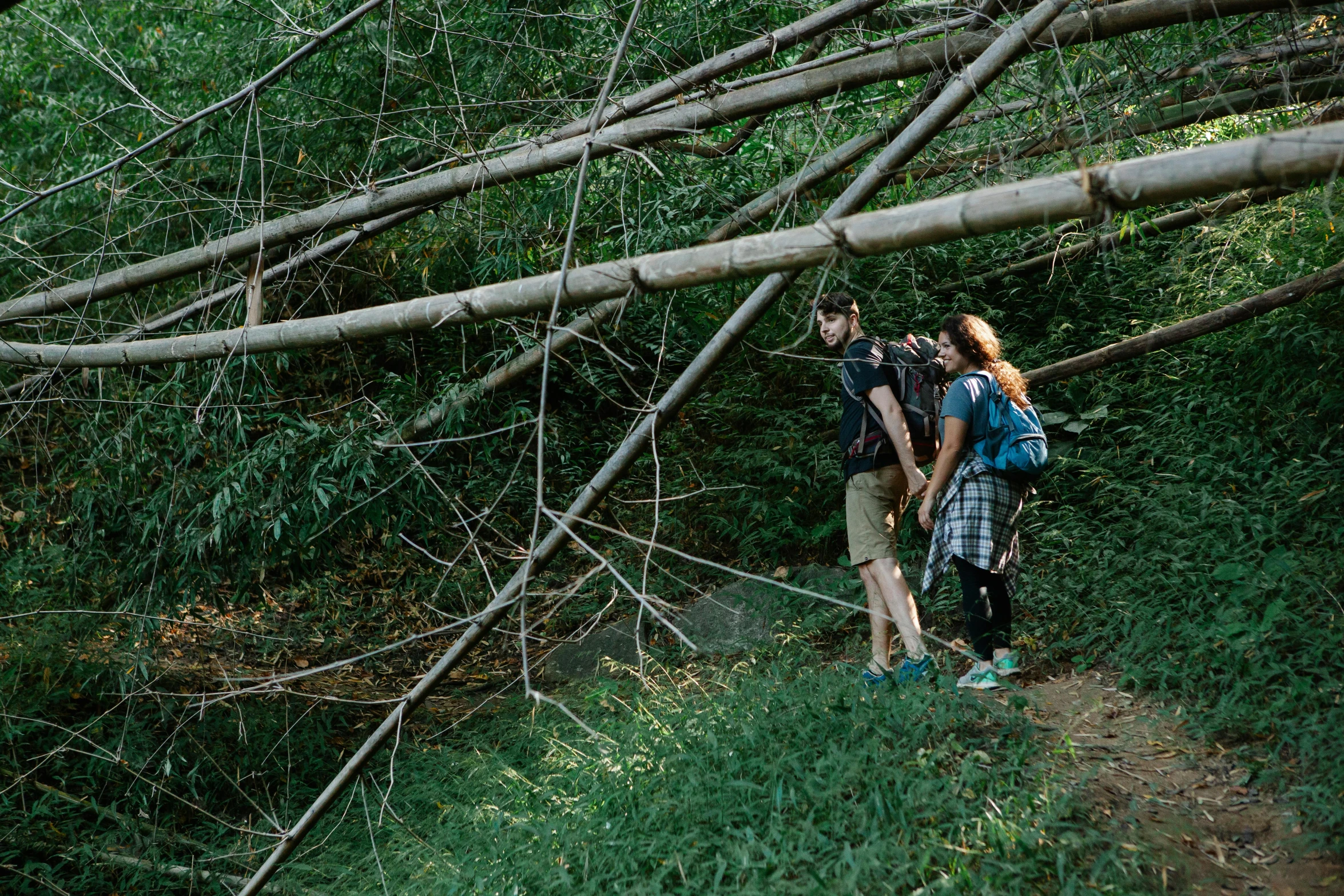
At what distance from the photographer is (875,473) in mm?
4148

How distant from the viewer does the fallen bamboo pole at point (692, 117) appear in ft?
11.6

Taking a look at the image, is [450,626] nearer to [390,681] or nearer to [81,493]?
[81,493]

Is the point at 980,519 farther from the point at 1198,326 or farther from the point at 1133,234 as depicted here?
the point at 1133,234

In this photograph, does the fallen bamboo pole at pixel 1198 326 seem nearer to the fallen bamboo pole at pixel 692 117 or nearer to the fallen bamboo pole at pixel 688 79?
the fallen bamboo pole at pixel 692 117

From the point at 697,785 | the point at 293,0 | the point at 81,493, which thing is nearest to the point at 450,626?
the point at 697,785

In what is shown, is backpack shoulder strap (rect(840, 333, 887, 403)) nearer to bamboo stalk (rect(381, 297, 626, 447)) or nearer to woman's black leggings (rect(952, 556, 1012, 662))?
woman's black leggings (rect(952, 556, 1012, 662))

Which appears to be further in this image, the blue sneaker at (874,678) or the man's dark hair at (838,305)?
the man's dark hair at (838,305)

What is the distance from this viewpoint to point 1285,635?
12.3 ft

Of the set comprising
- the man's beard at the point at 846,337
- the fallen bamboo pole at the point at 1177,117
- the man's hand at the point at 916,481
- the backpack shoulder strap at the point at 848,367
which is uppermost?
the fallen bamboo pole at the point at 1177,117

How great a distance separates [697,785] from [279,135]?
4.64m

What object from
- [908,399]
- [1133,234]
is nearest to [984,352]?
[908,399]

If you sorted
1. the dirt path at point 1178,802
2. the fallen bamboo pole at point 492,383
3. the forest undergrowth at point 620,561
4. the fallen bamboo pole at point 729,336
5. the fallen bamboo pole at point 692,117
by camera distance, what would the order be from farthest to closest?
the fallen bamboo pole at point 492,383
the fallen bamboo pole at point 692,117
the forest undergrowth at point 620,561
the fallen bamboo pole at point 729,336
the dirt path at point 1178,802

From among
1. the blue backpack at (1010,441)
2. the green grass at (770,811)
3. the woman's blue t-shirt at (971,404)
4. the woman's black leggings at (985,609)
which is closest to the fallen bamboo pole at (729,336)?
the green grass at (770,811)

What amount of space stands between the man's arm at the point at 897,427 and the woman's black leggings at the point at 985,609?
42 cm
